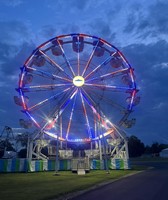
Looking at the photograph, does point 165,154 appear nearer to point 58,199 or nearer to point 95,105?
point 95,105

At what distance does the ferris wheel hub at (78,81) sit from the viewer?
4112cm

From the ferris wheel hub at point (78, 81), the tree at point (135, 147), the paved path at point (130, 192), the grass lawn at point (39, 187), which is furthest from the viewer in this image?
the tree at point (135, 147)

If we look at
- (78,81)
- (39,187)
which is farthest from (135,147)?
(39,187)

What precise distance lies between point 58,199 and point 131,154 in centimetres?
12667

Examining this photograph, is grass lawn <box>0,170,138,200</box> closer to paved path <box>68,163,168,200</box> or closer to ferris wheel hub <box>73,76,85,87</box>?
paved path <box>68,163,168,200</box>

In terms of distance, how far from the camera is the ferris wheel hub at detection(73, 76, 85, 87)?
41125 millimetres

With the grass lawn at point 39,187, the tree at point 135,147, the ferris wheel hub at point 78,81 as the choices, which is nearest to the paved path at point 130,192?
the grass lawn at point 39,187

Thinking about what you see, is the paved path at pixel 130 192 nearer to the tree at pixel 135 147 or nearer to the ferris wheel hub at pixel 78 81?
the ferris wheel hub at pixel 78 81

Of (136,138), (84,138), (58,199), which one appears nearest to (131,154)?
(136,138)

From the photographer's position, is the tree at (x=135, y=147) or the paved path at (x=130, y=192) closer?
the paved path at (x=130, y=192)

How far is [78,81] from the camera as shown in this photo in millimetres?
41250

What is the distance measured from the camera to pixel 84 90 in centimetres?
4197

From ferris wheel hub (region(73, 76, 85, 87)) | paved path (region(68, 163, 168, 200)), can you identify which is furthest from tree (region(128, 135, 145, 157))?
paved path (region(68, 163, 168, 200))

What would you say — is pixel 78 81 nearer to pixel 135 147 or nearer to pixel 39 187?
pixel 39 187
